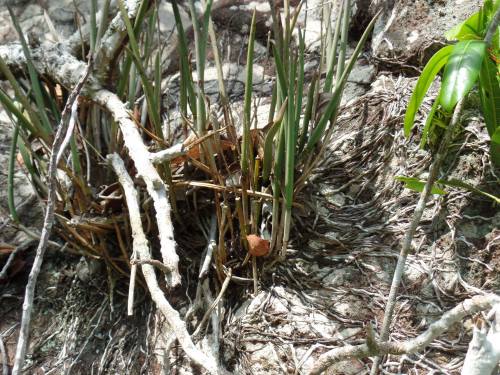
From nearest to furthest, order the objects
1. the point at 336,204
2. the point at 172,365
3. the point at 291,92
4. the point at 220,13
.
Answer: the point at 291,92 → the point at 172,365 → the point at 336,204 → the point at 220,13

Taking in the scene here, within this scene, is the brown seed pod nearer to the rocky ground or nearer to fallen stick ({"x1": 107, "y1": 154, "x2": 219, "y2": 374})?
the rocky ground

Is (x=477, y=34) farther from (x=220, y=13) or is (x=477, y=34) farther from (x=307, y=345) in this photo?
Answer: (x=220, y=13)

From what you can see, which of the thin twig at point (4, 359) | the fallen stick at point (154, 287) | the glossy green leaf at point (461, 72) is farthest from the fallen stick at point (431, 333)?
the thin twig at point (4, 359)

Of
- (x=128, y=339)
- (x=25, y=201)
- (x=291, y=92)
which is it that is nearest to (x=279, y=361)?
(x=128, y=339)

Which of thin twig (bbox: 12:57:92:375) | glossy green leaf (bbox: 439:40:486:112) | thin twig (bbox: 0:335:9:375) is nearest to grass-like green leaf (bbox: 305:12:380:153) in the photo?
glossy green leaf (bbox: 439:40:486:112)

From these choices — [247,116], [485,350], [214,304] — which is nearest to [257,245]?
[214,304]

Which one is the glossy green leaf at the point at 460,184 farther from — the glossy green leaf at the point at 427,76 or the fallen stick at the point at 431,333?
the fallen stick at the point at 431,333
